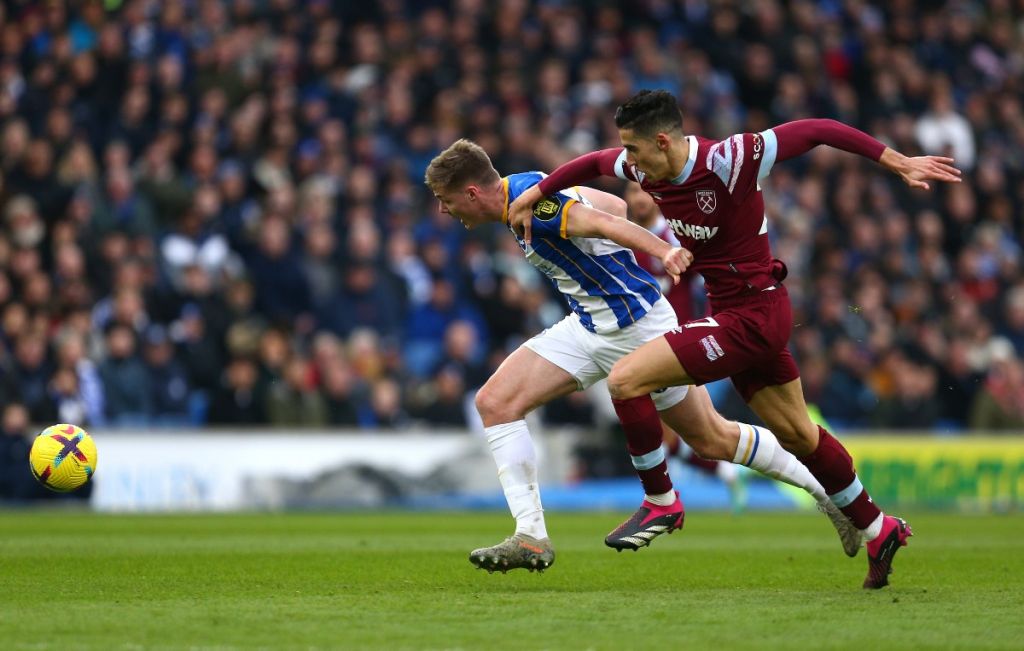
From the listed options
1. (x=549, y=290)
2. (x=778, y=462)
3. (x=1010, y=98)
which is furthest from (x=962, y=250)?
(x=778, y=462)

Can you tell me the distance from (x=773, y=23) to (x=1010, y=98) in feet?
13.7

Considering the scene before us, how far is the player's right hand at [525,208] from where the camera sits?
309 inches

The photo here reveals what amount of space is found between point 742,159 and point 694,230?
437mm

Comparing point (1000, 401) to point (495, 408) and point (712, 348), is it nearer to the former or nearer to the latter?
point (495, 408)

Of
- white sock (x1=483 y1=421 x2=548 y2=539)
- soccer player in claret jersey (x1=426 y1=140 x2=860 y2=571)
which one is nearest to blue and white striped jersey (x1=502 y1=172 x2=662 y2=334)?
soccer player in claret jersey (x1=426 y1=140 x2=860 y2=571)

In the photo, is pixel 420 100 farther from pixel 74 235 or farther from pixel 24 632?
pixel 24 632

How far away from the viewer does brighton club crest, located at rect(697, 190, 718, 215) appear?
7.61 meters

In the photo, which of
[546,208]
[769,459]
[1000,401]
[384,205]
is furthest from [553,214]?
[1000,401]

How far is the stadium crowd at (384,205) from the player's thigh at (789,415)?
989cm

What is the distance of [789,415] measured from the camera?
25.6ft

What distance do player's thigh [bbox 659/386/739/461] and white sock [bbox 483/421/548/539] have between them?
2.79 feet

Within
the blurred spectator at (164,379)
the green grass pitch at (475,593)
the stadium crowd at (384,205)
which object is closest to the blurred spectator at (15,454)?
the stadium crowd at (384,205)

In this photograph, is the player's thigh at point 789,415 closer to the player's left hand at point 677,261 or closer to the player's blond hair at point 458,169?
the player's left hand at point 677,261

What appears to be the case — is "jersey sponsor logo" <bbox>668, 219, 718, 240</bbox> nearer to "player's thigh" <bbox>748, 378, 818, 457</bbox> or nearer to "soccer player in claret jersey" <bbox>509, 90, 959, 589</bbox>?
"soccer player in claret jersey" <bbox>509, 90, 959, 589</bbox>
